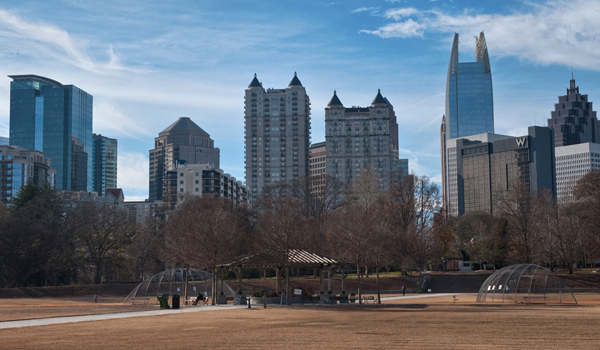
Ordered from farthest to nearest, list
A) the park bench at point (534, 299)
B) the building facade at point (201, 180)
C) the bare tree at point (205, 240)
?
the building facade at point (201, 180) → the bare tree at point (205, 240) → the park bench at point (534, 299)

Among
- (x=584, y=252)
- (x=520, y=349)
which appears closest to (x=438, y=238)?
(x=584, y=252)

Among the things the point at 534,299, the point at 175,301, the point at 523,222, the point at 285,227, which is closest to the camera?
the point at 175,301

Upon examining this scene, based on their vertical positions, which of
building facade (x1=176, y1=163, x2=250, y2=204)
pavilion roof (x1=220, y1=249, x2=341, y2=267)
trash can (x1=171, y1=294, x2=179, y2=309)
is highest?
building facade (x1=176, y1=163, x2=250, y2=204)

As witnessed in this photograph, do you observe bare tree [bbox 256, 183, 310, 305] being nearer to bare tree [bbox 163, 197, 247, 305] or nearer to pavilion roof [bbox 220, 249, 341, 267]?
pavilion roof [bbox 220, 249, 341, 267]

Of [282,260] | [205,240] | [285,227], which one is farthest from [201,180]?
[282,260]

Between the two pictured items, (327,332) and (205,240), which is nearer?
(327,332)

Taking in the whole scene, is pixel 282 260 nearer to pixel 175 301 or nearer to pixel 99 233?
pixel 175 301

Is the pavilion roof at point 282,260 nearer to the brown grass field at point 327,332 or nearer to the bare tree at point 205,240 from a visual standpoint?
the bare tree at point 205,240

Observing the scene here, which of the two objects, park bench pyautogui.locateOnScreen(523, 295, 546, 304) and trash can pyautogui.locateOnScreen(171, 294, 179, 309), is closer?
Result: trash can pyautogui.locateOnScreen(171, 294, 179, 309)

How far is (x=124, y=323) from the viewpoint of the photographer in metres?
35.3

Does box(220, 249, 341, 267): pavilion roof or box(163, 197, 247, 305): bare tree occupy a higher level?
Result: box(163, 197, 247, 305): bare tree

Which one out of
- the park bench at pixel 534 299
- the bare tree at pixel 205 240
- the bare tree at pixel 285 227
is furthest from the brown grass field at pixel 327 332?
the bare tree at pixel 205 240

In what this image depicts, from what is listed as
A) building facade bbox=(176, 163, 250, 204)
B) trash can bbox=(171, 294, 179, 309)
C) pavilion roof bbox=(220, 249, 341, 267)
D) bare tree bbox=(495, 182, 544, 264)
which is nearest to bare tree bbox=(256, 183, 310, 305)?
pavilion roof bbox=(220, 249, 341, 267)

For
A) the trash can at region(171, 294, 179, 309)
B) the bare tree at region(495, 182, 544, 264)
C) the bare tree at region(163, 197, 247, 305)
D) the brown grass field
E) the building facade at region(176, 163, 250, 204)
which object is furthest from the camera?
the building facade at region(176, 163, 250, 204)
